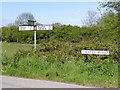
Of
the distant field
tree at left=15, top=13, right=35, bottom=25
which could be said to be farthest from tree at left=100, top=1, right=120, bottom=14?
tree at left=15, top=13, right=35, bottom=25

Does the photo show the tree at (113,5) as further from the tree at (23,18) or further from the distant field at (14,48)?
the tree at (23,18)

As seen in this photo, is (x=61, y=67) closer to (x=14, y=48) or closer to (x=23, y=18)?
(x=14, y=48)

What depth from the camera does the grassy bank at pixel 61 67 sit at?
30.4 feet

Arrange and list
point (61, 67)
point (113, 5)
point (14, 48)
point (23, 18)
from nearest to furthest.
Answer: point (61, 67) < point (113, 5) < point (14, 48) < point (23, 18)

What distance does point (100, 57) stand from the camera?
1256 cm

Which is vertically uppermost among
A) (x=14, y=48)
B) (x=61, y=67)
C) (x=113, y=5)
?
(x=113, y=5)

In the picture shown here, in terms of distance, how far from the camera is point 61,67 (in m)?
Result: 11.1

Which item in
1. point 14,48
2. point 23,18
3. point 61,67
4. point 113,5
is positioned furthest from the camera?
point 23,18

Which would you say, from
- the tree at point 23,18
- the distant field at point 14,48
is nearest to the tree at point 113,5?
the distant field at point 14,48

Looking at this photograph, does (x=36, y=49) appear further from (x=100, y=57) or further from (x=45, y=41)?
(x=100, y=57)

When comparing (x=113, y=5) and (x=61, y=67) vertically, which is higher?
(x=113, y=5)

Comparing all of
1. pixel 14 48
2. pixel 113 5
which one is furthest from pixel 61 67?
pixel 14 48

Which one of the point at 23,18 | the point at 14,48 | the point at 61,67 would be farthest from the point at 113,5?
the point at 23,18

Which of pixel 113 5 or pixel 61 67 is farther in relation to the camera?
pixel 113 5
